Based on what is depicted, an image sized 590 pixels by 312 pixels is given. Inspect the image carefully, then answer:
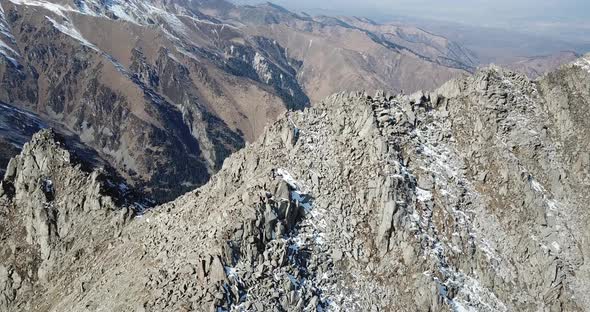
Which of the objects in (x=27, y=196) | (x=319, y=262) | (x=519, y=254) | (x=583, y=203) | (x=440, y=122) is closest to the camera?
(x=319, y=262)

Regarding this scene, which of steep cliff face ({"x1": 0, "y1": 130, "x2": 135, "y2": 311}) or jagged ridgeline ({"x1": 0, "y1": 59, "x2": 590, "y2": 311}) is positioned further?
steep cliff face ({"x1": 0, "y1": 130, "x2": 135, "y2": 311})

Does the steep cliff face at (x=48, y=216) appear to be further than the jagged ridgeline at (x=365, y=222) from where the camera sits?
Yes

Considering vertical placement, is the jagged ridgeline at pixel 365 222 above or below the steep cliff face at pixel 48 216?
above

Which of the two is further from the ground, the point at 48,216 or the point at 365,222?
the point at 365,222

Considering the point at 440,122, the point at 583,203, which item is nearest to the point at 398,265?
the point at 440,122

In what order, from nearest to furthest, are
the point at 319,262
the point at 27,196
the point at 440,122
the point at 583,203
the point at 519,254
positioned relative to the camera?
1. the point at 319,262
2. the point at 519,254
3. the point at 583,203
4. the point at 440,122
5. the point at 27,196

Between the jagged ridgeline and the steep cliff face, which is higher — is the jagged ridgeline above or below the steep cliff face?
above

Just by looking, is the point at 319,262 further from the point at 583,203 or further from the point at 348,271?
the point at 583,203

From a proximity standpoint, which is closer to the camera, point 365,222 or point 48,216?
point 365,222
